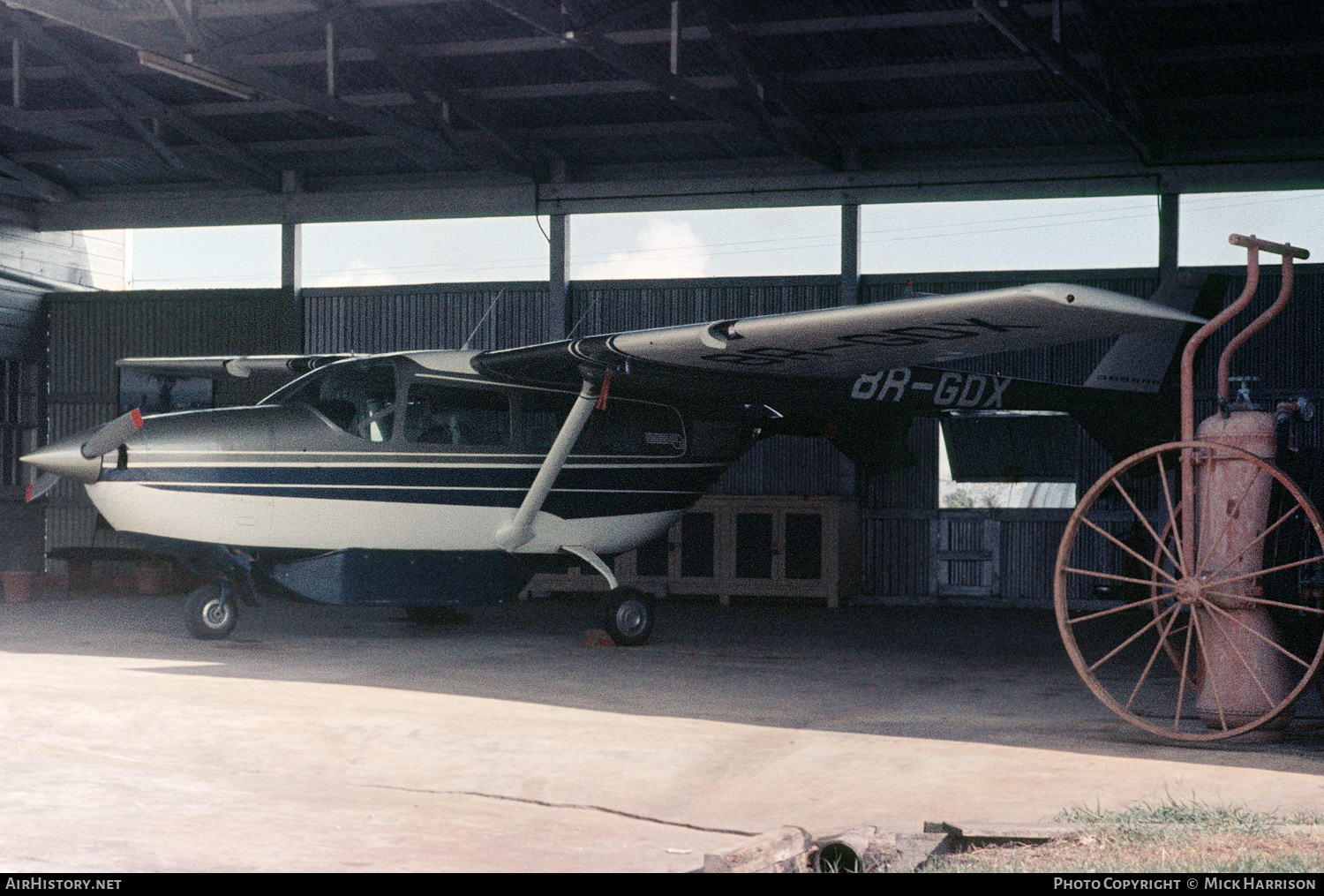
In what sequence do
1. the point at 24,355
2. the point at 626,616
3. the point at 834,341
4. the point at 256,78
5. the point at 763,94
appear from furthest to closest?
the point at 24,355 → the point at 763,94 → the point at 256,78 → the point at 626,616 → the point at 834,341

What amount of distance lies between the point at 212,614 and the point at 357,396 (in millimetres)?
1934

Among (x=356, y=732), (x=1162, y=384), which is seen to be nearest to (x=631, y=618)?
(x=356, y=732)

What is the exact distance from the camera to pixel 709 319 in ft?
49.7

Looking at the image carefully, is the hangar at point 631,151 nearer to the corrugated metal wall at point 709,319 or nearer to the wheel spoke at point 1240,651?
the corrugated metal wall at point 709,319

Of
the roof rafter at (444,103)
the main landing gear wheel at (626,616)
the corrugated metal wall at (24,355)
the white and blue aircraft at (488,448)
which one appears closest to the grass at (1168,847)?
the white and blue aircraft at (488,448)

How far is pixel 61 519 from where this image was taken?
16609mm

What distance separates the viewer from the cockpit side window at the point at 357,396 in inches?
369

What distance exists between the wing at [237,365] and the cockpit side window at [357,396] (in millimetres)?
1600

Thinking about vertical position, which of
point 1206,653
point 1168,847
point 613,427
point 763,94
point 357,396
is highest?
point 763,94

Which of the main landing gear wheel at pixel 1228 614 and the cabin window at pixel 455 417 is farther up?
the cabin window at pixel 455 417

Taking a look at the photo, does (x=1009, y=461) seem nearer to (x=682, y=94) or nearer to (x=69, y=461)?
(x=682, y=94)

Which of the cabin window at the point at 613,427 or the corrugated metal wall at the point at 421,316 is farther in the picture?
the corrugated metal wall at the point at 421,316

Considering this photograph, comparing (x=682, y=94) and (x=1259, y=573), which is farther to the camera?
(x=682, y=94)

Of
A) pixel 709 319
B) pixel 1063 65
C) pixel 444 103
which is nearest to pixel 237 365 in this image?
pixel 444 103
